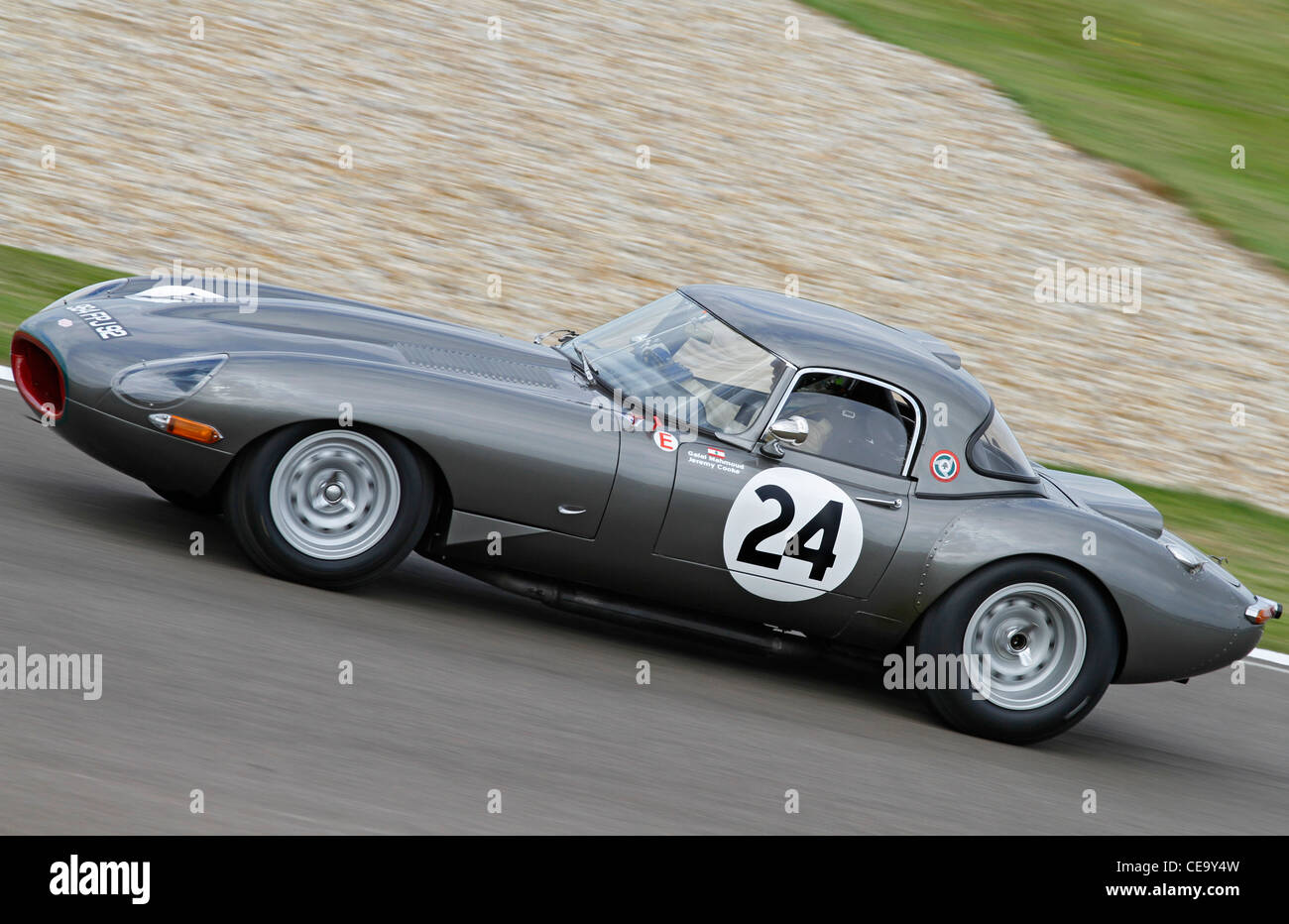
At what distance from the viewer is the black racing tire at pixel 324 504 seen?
537 centimetres

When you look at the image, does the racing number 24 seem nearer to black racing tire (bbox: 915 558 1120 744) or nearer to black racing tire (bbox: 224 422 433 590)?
black racing tire (bbox: 915 558 1120 744)

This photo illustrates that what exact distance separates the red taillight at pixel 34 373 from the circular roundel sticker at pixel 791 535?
2695mm

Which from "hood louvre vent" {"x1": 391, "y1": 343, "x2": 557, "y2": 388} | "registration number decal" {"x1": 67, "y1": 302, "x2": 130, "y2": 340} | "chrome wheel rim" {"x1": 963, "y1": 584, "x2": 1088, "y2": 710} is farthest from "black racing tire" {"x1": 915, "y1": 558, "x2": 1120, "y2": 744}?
"registration number decal" {"x1": 67, "y1": 302, "x2": 130, "y2": 340}

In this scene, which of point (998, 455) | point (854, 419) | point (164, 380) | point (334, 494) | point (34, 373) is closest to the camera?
point (164, 380)

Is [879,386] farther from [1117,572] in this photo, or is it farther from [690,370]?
[1117,572]

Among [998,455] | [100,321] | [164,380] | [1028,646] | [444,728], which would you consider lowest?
[444,728]

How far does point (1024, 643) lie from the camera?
19.6ft

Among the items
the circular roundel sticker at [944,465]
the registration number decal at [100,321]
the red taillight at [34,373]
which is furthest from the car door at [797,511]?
the red taillight at [34,373]

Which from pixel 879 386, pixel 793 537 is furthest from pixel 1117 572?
pixel 793 537

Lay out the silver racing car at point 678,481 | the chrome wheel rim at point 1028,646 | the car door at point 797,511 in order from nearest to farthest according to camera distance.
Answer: the silver racing car at point 678,481
the car door at point 797,511
the chrome wheel rim at point 1028,646

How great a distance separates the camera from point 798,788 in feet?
16.4

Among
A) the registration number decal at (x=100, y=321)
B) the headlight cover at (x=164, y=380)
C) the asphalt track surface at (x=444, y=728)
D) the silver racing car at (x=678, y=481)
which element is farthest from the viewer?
the registration number decal at (x=100, y=321)

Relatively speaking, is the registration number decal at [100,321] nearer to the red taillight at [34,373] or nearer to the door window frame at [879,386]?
the red taillight at [34,373]

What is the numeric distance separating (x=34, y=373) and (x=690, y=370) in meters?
2.62
